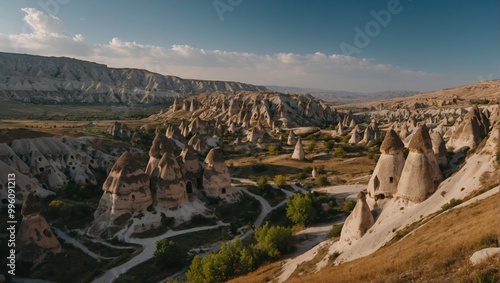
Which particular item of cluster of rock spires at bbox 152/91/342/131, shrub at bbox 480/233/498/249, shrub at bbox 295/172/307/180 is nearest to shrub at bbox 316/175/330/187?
shrub at bbox 295/172/307/180

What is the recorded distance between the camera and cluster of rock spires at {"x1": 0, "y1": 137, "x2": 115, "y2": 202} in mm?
41250

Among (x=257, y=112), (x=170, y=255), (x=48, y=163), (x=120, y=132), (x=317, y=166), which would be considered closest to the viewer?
(x=170, y=255)

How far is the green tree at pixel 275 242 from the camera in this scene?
2534cm

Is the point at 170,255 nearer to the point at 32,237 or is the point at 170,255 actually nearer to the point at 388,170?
the point at 32,237

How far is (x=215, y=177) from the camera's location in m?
39.7

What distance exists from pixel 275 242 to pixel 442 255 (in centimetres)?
1439

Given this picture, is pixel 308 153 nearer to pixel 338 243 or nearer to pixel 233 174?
pixel 233 174

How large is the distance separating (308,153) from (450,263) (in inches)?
2143

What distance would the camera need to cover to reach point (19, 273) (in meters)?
26.3

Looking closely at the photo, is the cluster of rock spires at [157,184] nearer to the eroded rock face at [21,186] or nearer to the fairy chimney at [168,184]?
the fairy chimney at [168,184]

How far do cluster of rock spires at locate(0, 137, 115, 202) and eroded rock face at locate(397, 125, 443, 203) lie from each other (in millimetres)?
39903

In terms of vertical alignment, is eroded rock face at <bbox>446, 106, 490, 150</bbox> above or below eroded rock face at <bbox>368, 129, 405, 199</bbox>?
above

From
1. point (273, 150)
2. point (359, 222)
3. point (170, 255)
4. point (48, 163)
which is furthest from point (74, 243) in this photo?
point (273, 150)

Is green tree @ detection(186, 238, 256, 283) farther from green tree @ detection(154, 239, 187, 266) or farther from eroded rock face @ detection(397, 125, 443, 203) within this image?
eroded rock face @ detection(397, 125, 443, 203)
